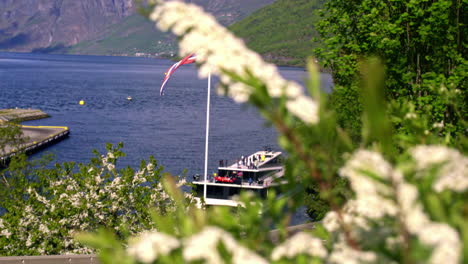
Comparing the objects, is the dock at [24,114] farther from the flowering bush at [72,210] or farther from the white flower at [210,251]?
the white flower at [210,251]

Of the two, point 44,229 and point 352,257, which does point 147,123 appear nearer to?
point 44,229

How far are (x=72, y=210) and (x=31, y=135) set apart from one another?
187 feet

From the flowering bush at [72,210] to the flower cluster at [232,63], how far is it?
13830 mm

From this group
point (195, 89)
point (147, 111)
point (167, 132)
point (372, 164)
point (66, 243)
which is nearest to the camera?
point (372, 164)

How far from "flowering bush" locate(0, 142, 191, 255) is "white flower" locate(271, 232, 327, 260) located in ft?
44.8

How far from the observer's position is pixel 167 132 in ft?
241

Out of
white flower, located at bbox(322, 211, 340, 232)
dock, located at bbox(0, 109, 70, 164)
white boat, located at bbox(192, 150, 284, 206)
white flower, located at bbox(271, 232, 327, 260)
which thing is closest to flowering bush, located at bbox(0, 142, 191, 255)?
white flower, located at bbox(322, 211, 340, 232)

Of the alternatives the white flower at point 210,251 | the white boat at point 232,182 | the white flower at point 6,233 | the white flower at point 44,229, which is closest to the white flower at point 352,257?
the white flower at point 210,251

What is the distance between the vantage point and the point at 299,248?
178 centimetres

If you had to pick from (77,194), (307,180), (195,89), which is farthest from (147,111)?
(307,180)

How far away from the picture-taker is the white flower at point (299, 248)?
178cm

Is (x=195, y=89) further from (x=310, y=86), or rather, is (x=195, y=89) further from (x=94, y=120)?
(x=310, y=86)

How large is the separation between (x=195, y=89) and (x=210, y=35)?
135704 millimetres

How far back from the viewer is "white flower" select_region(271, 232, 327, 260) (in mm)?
1782
